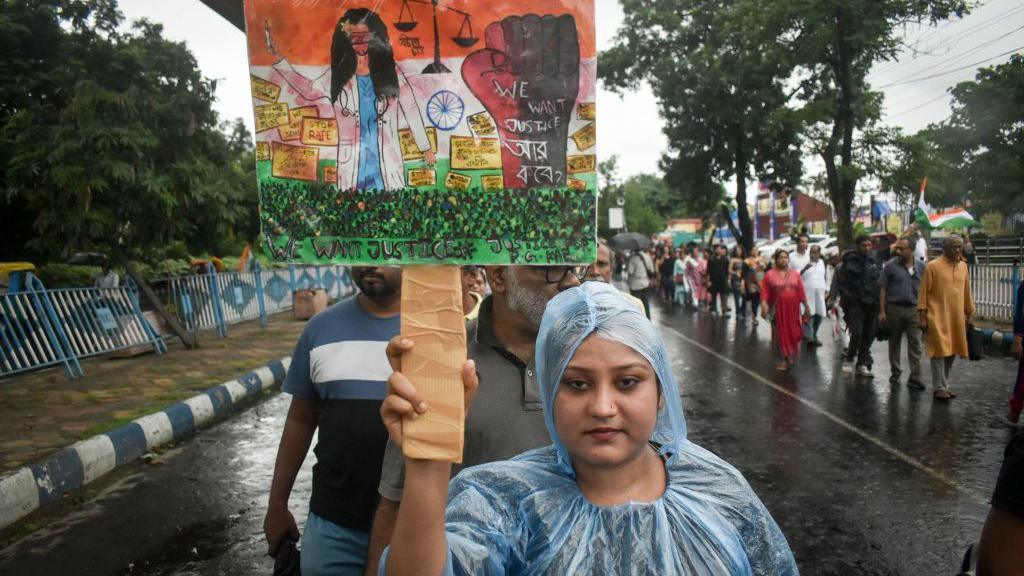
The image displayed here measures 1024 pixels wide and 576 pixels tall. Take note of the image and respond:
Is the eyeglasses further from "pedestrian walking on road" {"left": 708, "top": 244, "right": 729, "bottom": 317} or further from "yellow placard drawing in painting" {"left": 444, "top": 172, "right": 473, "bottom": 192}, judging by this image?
"pedestrian walking on road" {"left": 708, "top": 244, "right": 729, "bottom": 317}

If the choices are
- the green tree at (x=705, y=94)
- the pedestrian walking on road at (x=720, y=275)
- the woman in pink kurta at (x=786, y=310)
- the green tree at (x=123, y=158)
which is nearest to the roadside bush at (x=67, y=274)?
the green tree at (x=123, y=158)

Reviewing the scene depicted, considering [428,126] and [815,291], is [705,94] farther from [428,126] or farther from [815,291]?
[428,126]

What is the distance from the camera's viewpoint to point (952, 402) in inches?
315

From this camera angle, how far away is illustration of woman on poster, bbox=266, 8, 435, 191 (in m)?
1.62

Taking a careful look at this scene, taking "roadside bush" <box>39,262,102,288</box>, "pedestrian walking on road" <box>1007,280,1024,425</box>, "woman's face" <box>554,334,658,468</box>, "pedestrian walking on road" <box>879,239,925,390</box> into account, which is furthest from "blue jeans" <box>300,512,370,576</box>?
"roadside bush" <box>39,262,102,288</box>

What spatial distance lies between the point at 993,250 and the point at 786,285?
7.87 m

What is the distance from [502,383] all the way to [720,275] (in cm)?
1790

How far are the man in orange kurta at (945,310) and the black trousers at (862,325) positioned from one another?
156cm

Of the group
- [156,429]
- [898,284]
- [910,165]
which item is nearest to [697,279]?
[910,165]

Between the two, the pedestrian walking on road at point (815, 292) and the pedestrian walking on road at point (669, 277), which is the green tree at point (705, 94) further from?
the pedestrian walking on road at point (815, 292)

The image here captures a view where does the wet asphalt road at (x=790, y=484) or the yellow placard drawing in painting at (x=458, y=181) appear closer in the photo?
the yellow placard drawing in painting at (x=458, y=181)

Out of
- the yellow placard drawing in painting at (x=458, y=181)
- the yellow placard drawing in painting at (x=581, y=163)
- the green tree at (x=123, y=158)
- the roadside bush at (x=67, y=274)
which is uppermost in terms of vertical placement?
the green tree at (x=123, y=158)

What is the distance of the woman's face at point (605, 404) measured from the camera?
1603 millimetres

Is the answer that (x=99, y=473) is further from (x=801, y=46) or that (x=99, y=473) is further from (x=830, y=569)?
(x=801, y=46)
